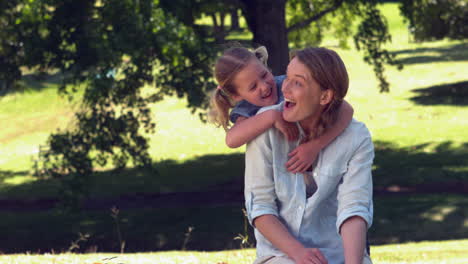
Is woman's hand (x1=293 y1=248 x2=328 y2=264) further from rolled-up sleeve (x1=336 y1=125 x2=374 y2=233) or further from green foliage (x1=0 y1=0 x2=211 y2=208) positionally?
green foliage (x1=0 y1=0 x2=211 y2=208)

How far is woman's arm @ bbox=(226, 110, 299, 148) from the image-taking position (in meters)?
3.47

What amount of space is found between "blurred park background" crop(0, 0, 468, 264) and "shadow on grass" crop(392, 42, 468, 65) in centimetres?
1686

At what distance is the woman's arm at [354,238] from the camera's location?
3355mm

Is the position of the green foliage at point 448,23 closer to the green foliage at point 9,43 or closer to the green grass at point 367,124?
the green grass at point 367,124

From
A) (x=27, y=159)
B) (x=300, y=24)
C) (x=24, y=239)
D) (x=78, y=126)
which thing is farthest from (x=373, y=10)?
(x=27, y=159)

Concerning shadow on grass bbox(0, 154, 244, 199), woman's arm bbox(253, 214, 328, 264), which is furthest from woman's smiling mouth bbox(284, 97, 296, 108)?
shadow on grass bbox(0, 154, 244, 199)

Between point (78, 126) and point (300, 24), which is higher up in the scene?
point (300, 24)

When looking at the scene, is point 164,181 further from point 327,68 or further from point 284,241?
point 327,68

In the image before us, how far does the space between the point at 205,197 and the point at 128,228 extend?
10.1 ft

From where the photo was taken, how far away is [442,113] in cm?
2739

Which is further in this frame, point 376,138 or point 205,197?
point 376,138

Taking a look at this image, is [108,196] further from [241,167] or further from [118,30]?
[118,30]

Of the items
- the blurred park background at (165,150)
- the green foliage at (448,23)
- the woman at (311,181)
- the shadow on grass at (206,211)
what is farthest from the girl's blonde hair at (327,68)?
the green foliage at (448,23)

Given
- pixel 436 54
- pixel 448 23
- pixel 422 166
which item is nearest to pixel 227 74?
pixel 422 166
